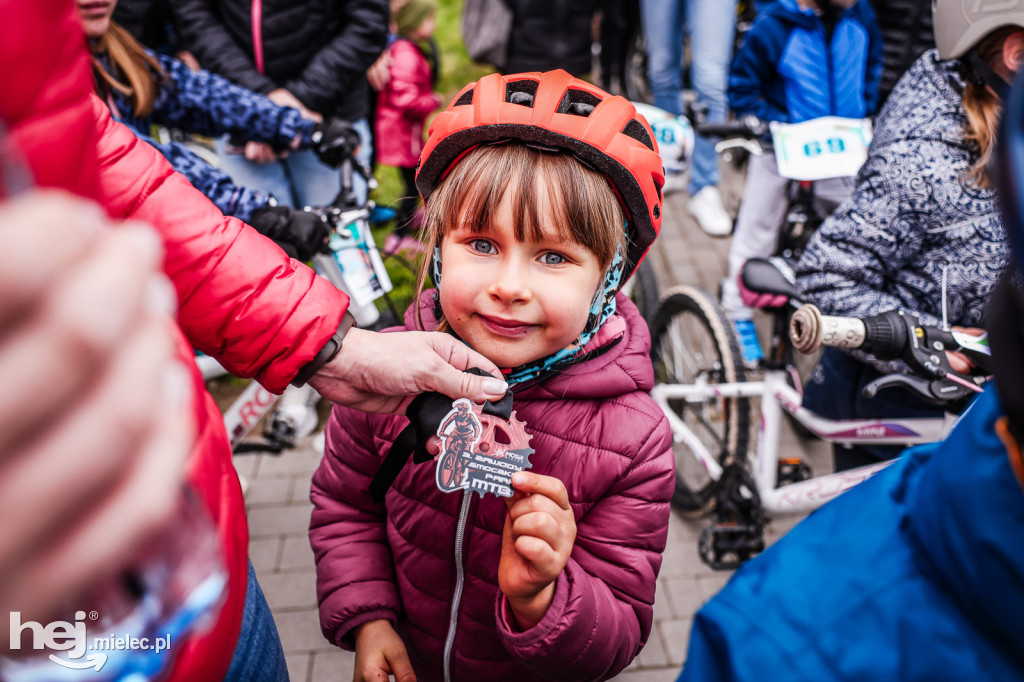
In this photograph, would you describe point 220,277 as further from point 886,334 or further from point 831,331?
point 886,334

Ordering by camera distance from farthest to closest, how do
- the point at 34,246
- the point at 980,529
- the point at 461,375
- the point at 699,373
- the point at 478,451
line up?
the point at 699,373
the point at 461,375
the point at 478,451
the point at 980,529
the point at 34,246

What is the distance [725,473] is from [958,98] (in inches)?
67.1

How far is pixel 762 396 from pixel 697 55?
307 centimetres

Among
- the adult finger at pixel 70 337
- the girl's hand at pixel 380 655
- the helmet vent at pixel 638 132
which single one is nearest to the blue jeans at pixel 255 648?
the girl's hand at pixel 380 655

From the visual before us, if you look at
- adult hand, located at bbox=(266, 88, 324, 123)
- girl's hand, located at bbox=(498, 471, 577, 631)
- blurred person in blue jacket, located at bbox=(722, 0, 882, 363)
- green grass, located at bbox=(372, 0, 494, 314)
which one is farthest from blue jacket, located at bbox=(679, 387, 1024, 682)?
adult hand, located at bbox=(266, 88, 324, 123)

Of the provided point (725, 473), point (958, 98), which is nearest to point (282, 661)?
point (725, 473)

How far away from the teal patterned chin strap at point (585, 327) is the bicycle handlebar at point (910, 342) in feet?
2.54

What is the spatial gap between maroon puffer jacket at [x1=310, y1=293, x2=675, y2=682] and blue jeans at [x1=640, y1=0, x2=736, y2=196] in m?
3.53

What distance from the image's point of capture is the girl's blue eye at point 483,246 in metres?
1.33

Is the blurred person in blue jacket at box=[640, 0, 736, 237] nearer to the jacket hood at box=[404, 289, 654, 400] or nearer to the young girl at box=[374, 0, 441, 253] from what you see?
the young girl at box=[374, 0, 441, 253]

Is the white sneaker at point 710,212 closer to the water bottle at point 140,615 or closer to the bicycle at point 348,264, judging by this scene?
the bicycle at point 348,264

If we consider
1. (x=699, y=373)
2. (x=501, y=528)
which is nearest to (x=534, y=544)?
(x=501, y=528)

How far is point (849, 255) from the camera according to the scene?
2162 mm

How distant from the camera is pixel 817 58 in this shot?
3.26 meters
